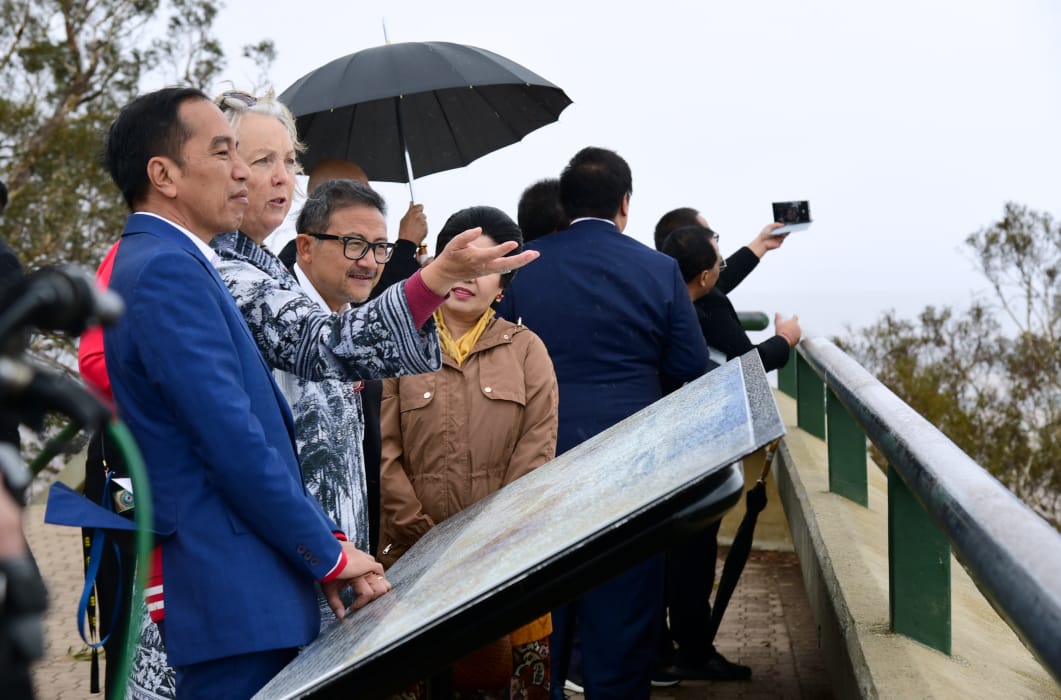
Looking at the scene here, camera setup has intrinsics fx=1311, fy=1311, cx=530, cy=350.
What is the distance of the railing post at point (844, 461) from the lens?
16.2 ft

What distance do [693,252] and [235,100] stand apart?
2569 millimetres

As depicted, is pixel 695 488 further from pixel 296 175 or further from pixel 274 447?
pixel 296 175

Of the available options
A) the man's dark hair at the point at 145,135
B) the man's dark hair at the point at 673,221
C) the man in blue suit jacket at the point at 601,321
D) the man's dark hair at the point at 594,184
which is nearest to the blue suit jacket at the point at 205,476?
the man's dark hair at the point at 145,135

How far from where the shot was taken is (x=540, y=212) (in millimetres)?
5168

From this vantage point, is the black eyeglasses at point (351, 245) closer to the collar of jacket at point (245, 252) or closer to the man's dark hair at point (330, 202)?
the man's dark hair at point (330, 202)

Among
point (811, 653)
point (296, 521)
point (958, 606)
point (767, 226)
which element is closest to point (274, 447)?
point (296, 521)

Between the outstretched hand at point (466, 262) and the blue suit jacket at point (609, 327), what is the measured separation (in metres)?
2.13

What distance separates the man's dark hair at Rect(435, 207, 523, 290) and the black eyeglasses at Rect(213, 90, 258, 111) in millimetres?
909

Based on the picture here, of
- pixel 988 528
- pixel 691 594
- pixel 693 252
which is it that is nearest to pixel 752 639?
pixel 691 594

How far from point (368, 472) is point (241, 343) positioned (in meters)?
1.13

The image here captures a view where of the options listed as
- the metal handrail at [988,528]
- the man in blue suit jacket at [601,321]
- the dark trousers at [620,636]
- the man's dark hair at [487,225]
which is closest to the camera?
the metal handrail at [988,528]

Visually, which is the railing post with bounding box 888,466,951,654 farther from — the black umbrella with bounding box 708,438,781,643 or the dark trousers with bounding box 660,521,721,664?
the dark trousers with bounding box 660,521,721,664

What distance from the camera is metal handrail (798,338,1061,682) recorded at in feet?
4.53

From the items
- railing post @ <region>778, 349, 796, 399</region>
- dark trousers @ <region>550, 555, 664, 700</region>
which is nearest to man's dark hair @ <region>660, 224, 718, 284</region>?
dark trousers @ <region>550, 555, 664, 700</region>
